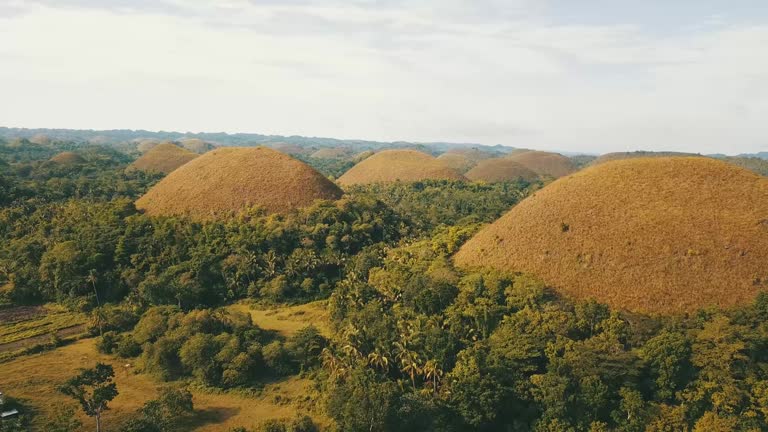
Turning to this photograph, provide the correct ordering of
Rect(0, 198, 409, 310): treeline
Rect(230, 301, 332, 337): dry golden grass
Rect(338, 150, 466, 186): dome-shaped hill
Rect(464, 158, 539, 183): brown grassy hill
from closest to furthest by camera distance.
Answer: Rect(230, 301, 332, 337): dry golden grass < Rect(0, 198, 409, 310): treeline < Rect(338, 150, 466, 186): dome-shaped hill < Rect(464, 158, 539, 183): brown grassy hill

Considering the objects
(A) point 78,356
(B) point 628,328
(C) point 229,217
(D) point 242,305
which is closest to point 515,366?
(B) point 628,328

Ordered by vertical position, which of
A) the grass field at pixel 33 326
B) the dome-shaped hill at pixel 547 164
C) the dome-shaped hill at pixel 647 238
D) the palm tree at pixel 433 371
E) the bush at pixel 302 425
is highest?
the dome-shaped hill at pixel 547 164

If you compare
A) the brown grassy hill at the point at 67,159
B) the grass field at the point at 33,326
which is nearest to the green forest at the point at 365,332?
the grass field at the point at 33,326

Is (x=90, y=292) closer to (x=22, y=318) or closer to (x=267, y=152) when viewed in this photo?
(x=22, y=318)

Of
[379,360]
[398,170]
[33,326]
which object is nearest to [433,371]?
[379,360]

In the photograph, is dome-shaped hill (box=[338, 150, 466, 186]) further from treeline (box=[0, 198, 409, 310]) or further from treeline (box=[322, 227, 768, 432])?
treeline (box=[322, 227, 768, 432])

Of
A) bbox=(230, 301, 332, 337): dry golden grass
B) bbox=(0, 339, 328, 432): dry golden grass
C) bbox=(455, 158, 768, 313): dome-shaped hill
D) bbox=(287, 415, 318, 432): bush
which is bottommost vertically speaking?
bbox=(0, 339, 328, 432): dry golden grass

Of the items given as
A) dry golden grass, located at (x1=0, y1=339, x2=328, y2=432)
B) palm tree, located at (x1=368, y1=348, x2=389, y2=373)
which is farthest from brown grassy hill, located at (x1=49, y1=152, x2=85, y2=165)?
palm tree, located at (x1=368, y1=348, x2=389, y2=373)

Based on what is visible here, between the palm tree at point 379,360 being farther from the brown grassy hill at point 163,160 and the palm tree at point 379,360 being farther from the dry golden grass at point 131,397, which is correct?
the brown grassy hill at point 163,160
